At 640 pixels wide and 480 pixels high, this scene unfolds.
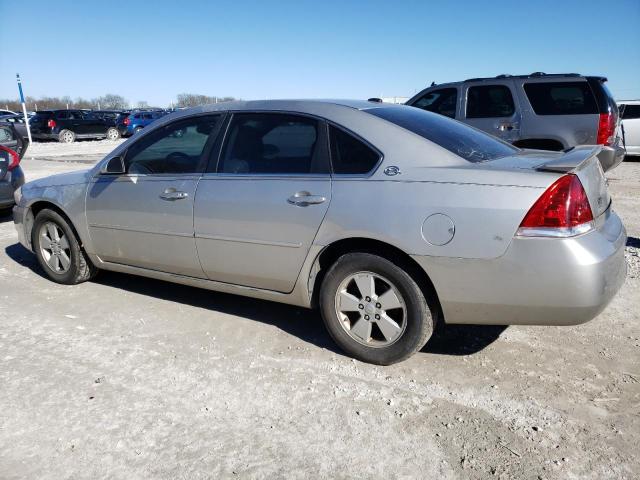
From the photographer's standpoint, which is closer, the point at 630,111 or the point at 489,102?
the point at 489,102

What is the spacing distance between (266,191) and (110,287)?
2.16 meters

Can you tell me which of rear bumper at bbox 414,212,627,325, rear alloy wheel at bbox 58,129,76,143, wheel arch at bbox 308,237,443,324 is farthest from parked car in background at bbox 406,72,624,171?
rear alloy wheel at bbox 58,129,76,143

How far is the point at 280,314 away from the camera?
4082mm

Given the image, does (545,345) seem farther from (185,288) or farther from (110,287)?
(110,287)

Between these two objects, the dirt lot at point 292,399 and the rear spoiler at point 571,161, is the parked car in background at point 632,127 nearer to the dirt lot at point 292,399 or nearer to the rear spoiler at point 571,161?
the dirt lot at point 292,399

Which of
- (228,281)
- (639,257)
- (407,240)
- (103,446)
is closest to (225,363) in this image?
(228,281)

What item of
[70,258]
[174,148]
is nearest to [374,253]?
[174,148]

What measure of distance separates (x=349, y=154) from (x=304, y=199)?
0.39 m

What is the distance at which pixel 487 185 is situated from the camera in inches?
109

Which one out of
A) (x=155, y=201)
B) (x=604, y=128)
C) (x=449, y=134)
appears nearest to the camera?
(x=449, y=134)

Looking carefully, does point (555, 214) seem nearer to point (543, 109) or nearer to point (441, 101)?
point (543, 109)

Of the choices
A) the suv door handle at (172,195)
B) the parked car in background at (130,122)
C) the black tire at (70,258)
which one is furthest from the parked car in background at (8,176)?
the parked car in background at (130,122)

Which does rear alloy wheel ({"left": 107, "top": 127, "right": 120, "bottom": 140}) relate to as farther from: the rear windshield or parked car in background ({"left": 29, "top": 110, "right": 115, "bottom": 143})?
the rear windshield

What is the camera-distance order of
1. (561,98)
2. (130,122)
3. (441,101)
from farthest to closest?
(130,122) < (441,101) < (561,98)
